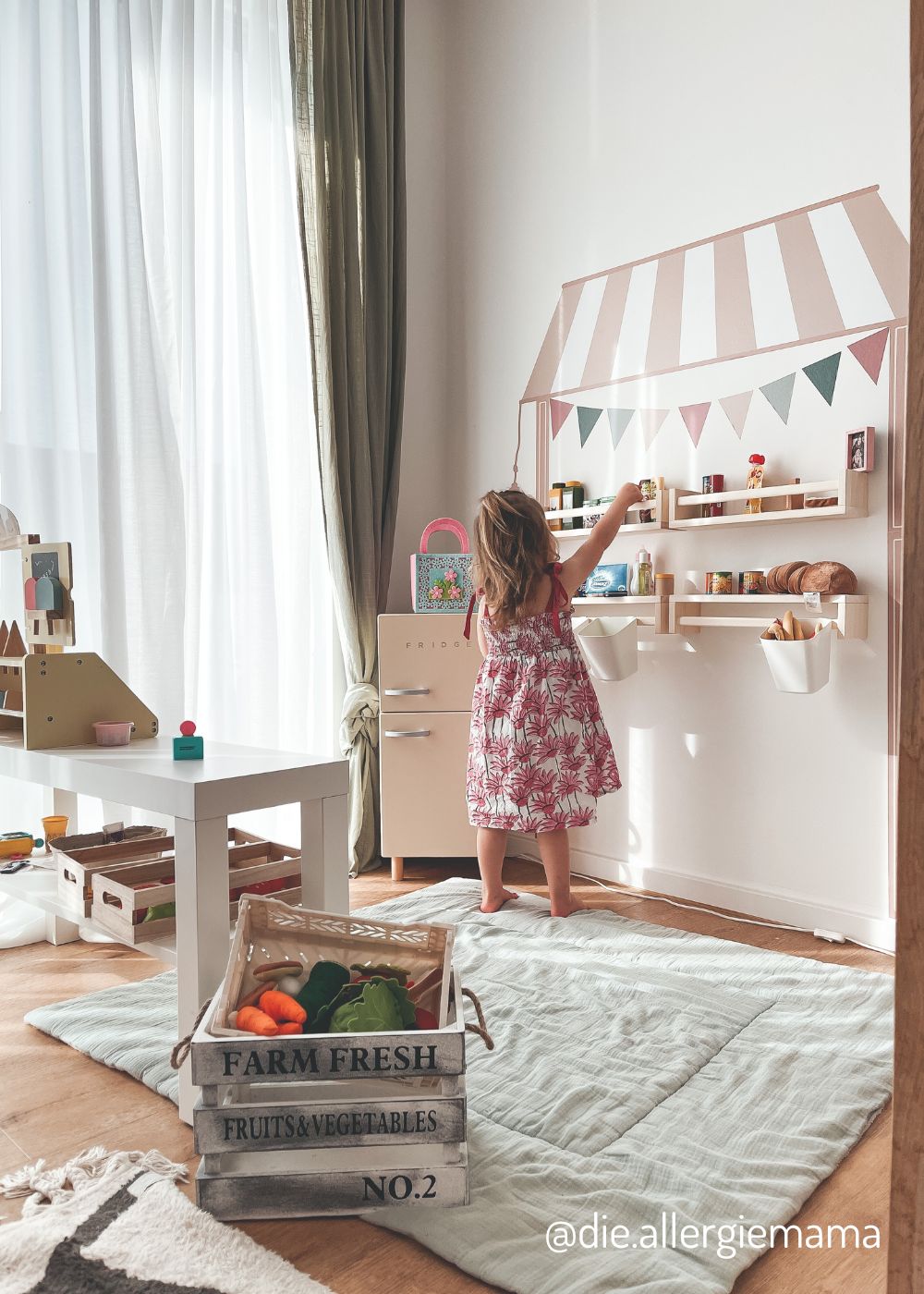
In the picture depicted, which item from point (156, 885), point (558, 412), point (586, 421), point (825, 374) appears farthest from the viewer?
point (558, 412)

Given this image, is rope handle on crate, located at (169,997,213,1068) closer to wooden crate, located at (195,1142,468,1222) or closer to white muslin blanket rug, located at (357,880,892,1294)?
wooden crate, located at (195,1142,468,1222)

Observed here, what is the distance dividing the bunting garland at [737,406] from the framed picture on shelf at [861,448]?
0.49 feet

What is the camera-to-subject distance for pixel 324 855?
73.5 inches

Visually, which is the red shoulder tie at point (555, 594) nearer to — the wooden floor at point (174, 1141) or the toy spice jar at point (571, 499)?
the toy spice jar at point (571, 499)

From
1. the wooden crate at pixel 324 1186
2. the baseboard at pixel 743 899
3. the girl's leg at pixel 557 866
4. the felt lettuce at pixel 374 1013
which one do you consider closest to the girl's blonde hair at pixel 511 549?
the girl's leg at pixel 557 866

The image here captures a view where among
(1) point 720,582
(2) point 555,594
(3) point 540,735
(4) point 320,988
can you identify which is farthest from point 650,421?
(4) point 320,988

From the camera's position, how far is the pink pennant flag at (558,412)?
343 centimetres

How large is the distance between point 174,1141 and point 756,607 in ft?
6.85

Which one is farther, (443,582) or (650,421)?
(443,582)

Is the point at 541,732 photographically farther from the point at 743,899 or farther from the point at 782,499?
the point at 782,499

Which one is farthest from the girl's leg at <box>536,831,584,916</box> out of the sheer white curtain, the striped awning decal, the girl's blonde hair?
the striped awning decal

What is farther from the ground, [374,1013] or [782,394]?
[782,394]

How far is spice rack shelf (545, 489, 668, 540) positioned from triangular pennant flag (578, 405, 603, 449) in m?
0.27

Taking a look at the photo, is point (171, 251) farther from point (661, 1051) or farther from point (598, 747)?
point (661, 1051)
